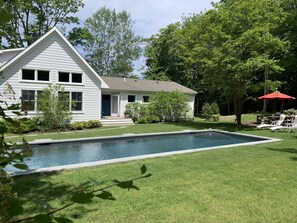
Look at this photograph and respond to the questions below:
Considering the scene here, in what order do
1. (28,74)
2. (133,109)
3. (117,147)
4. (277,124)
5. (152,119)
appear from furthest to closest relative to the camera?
(133,109), (152,119), (28,74), (277,124), (117,147)

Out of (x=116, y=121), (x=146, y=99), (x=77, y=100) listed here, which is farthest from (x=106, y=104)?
(x=77, y=100)

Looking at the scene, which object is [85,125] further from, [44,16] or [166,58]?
[166,58]

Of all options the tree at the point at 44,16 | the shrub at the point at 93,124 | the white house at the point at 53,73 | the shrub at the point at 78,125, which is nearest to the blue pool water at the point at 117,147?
the shrub at the point at 78,125

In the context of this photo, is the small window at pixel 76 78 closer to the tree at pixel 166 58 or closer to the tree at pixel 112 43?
the tree at pixel 166 58

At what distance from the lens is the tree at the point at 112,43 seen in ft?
151

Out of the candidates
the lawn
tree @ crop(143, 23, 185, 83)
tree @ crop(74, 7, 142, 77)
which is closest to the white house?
the lawn

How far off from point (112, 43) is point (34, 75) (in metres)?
29.6

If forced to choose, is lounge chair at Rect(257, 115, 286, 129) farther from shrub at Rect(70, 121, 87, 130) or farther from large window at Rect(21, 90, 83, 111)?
large window at Rect(21, 90, 83, 111)

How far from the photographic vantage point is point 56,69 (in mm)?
19875

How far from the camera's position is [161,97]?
25.0 metres

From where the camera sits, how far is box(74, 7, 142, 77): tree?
151 ft

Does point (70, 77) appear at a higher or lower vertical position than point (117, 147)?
higher

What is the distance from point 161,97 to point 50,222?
24.1 metres

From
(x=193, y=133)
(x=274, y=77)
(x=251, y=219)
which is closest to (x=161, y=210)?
(x=251, y=219)
